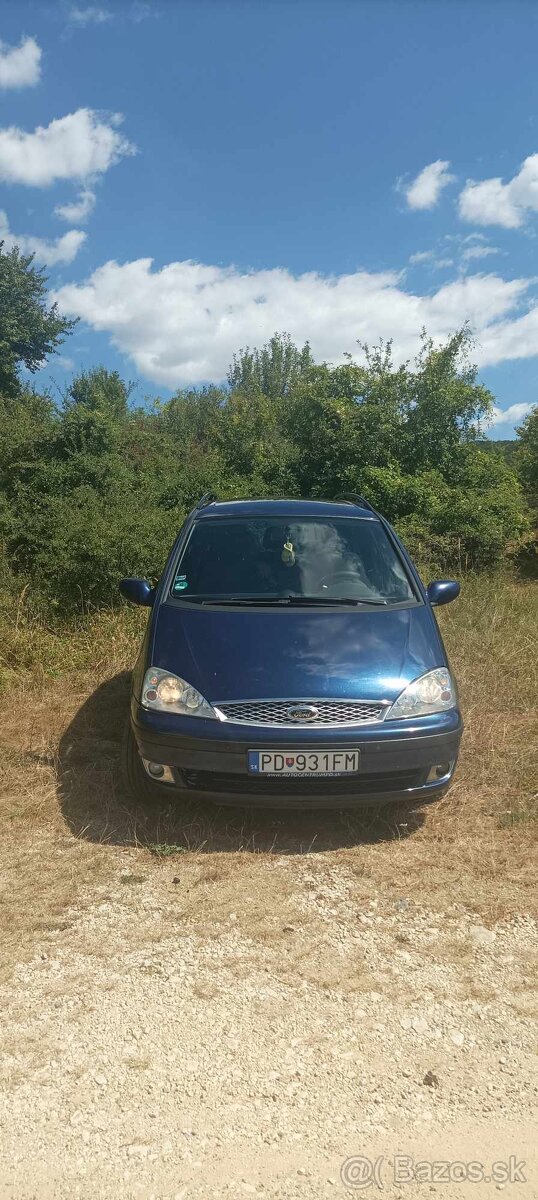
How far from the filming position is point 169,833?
372 centimetres

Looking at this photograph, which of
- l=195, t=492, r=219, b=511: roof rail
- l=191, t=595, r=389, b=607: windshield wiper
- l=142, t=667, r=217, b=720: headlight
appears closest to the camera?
l=142, t=667, r=217, b=720: headlight

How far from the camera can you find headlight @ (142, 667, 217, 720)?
11.4 ft

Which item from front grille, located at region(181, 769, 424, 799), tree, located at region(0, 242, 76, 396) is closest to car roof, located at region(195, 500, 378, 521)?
front grille, located at region(181, 769, 424, 799)

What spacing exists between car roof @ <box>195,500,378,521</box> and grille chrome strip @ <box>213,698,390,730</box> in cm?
186

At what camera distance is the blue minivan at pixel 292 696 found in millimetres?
3361

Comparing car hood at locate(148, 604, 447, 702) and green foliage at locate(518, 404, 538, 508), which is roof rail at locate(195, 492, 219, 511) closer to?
car hood at locate(148, 604, 447, 702)

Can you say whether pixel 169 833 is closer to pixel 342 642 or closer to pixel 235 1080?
pixel 342 642

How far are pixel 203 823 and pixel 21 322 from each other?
83.1 feet

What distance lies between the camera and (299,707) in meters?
3.41

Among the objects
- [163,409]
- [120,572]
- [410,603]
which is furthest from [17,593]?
[163,409]

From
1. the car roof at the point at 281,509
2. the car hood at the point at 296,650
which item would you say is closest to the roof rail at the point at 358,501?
the car roof at the point at 281,509

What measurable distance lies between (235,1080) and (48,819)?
6.82 feet

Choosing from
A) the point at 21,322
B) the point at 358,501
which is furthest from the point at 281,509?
the point at 21,322

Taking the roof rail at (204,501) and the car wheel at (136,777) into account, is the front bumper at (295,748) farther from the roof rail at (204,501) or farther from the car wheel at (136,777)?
the roof rail at (204,501)
